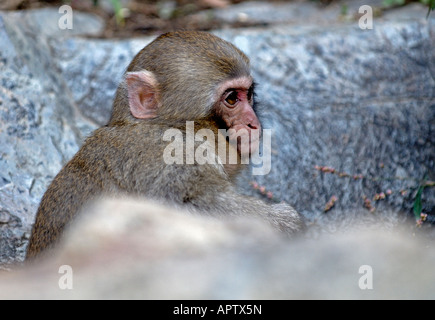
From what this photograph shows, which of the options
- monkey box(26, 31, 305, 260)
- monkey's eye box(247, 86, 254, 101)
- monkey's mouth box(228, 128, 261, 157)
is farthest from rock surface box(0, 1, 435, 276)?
monkey's mouth box(228, 128, 261, 157)

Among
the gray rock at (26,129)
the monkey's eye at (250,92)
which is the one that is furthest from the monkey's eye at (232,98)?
the gray rock at (26,129)

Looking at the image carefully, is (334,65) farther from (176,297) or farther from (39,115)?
(176,297)

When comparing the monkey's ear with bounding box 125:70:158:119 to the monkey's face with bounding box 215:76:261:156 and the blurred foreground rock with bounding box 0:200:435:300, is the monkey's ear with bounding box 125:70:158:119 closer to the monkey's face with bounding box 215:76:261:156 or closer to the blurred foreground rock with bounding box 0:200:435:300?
the monkey's face with bounding box 215:76:261:156

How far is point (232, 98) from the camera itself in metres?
4.84

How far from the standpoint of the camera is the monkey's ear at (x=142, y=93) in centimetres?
471

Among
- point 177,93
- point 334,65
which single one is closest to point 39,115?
point 177,93

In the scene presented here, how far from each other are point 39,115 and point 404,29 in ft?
12.7

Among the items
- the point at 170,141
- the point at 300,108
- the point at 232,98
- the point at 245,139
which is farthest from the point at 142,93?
the point at 300,108

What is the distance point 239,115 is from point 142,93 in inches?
28.2

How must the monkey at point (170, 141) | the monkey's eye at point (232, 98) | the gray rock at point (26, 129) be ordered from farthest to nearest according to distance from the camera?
the gray rock at point (26, 129) → the monkey's eye at point (232, 98) → the monkey at point (170, 141)

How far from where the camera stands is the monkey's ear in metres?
4.71

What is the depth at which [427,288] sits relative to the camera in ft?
8.38

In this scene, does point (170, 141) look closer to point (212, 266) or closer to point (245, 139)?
point (245, 139)

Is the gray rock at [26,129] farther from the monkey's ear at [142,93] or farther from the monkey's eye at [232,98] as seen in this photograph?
the monkey's eye at [232,98]
